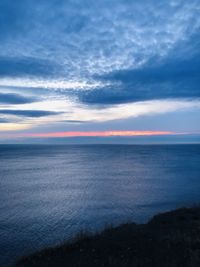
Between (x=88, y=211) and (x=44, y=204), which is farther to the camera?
(x=44, y=204)

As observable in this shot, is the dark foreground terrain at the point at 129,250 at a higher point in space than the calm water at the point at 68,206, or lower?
higher

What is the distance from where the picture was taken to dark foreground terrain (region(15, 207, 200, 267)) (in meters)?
12.1

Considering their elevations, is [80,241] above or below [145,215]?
above

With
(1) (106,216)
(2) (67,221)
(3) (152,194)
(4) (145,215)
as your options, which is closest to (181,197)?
(3) (152,194)

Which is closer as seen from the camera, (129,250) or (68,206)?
(129,250)

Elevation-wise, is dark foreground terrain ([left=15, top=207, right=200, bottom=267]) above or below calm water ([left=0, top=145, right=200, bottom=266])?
above

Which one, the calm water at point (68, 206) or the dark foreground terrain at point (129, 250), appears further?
the calm water at point (68, 206)

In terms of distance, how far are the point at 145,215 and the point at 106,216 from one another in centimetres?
488

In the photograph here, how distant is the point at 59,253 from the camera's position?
13992mm

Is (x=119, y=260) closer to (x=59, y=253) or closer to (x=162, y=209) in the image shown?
(x=59, y=253)

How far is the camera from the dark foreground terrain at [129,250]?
12.1m

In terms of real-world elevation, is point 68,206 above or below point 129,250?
below

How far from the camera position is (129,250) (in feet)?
45.1

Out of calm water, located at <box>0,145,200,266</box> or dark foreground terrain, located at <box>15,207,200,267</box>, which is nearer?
dark foreground terrain, located at <box>15,207,200,267</box>
